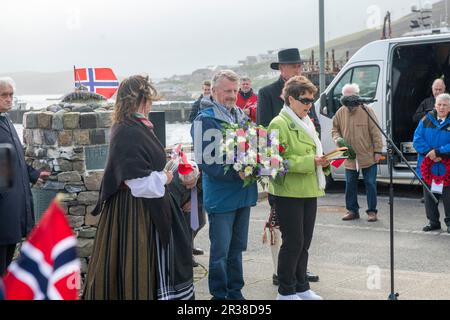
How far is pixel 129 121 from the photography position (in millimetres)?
5086

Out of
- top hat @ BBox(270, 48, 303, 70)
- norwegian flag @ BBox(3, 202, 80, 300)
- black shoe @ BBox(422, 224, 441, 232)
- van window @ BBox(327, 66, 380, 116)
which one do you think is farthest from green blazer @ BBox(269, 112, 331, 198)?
van window @ BBox(327, 66, 380, 116)

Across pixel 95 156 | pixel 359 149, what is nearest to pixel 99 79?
pixel 359 149

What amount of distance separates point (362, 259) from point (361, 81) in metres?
5.09

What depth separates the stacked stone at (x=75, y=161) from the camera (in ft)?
22.7

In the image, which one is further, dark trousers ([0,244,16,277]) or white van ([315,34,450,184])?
white van ([315,34,450,184])

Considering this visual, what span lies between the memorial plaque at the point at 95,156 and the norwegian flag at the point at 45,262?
4612 mm

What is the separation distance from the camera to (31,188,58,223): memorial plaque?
276 inches

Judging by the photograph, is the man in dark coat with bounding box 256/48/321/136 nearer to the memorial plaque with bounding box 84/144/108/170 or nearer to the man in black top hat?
the man in black top hat

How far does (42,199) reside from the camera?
707 cm

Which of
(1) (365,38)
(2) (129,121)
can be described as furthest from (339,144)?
(1) (365,38)

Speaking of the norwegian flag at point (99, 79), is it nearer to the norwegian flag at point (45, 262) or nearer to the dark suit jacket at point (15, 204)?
the dark suit jacket at point (15, 204)

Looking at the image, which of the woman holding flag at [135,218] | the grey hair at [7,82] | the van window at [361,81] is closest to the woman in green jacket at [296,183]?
the woman holding flag at [135,218]

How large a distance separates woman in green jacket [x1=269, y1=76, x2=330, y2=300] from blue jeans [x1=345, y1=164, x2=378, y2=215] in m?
4.11
